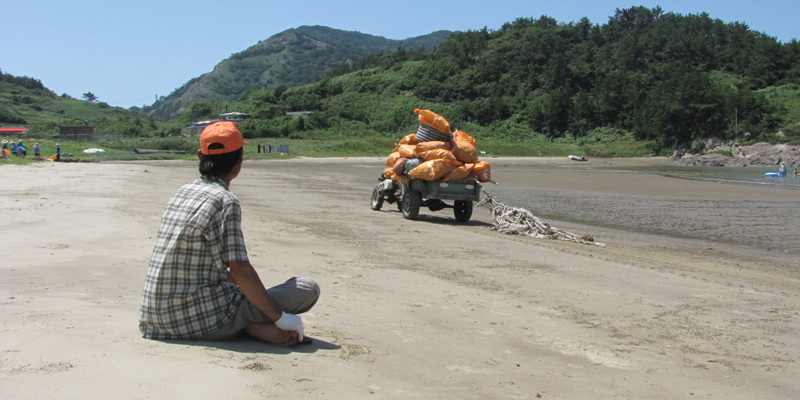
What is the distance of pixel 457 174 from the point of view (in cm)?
1426

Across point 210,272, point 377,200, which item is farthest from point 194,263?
point 377,200

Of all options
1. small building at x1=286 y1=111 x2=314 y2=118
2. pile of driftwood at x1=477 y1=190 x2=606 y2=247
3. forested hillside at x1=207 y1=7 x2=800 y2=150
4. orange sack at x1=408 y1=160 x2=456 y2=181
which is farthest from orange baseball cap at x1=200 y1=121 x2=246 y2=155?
small building at x1=286 y1=111 x2=314 y2=118

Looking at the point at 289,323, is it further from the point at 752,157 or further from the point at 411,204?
the point at 752,157

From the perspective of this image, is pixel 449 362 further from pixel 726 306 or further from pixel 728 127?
pixel 728 127

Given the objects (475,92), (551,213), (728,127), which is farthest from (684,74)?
(551,213)

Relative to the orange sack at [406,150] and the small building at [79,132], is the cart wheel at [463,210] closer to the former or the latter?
the orange sack at [406,150]

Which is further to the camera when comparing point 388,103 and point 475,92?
point 475,92

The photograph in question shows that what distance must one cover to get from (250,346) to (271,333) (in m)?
0.15

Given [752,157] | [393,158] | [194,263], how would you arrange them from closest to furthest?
[194,263], [393,158], [752,157]

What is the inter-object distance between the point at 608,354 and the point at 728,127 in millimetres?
79191

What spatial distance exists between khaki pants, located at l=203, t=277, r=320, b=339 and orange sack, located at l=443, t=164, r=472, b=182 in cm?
1006

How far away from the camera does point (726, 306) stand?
6617mm

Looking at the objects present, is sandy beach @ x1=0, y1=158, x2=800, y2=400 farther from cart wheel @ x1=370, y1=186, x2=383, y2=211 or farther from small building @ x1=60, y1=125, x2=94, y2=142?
small building @ x1=60, y1=125, x2=94, y2=142

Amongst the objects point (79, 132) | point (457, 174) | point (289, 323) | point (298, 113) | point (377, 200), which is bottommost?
point (377, 200)
